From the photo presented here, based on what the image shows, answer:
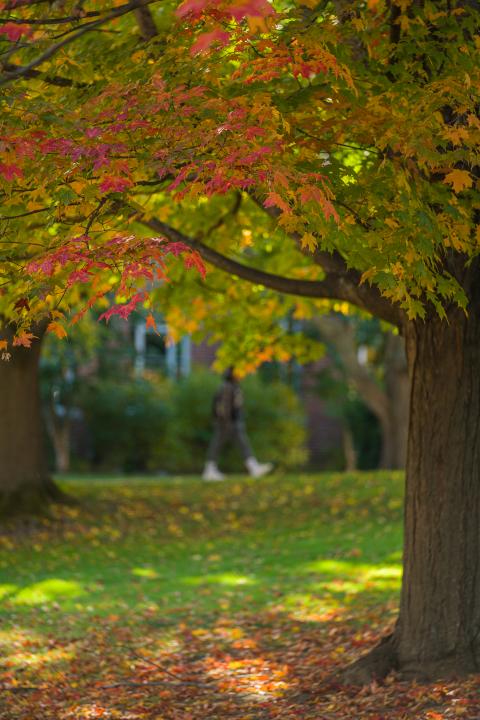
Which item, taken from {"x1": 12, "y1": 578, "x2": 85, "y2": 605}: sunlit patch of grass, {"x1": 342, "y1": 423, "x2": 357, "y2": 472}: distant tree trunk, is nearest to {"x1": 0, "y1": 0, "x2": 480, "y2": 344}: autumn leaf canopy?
{"x1": 12, "y1": 578, "x2": 85, "y2": 605}: sunlit patch of grass

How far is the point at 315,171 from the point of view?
5.68 m

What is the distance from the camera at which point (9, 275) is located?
5.52 metres

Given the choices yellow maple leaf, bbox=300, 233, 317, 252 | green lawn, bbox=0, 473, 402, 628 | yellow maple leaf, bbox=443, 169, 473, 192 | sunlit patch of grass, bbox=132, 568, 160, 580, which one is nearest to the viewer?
yellow maple leaf, bbox=300, 233, 317, 252

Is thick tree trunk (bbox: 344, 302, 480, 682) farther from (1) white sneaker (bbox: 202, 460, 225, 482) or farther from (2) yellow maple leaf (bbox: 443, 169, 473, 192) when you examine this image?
(1) white sneaker (bbox: 202, 460, 225, 482)

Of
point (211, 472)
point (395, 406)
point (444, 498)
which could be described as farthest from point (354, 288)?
point (395, 406)

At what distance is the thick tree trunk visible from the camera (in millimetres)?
6715

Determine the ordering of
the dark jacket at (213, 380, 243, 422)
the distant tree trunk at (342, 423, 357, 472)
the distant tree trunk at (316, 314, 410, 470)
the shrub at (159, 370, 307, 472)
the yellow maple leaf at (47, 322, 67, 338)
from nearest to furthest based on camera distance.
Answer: the yellow maple leaf at (47, 322, 67, 338)
the dark jacket at (213, 380, 243, 422)
the distant tree trunk at (316, 314, 410, 470)
the shrub at (159, 370, 307, 472)
the distant tree trunk at (342, 423, 357, 472)

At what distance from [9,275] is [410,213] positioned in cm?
208

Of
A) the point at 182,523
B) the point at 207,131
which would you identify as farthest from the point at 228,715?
the point at 182,523

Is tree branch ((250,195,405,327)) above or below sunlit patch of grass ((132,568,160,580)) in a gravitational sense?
above

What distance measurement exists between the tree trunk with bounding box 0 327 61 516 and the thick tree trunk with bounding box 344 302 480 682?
8222 millimetres

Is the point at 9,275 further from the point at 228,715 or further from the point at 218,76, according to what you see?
the point at 228,715

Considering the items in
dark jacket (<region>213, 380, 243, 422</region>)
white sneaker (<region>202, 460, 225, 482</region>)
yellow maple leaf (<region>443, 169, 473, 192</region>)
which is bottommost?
white sneaker (<region>202, 460, 225, 482</region>)

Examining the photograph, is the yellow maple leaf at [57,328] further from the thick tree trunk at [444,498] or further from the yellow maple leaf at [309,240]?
the thick tree trunk at [444,498]
